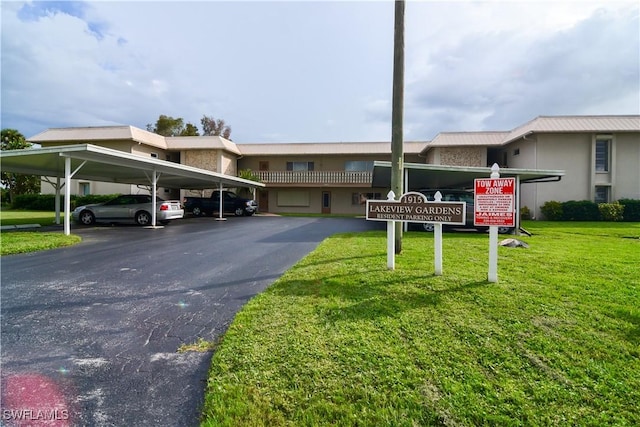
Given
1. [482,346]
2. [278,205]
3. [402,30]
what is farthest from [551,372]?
[278,205]

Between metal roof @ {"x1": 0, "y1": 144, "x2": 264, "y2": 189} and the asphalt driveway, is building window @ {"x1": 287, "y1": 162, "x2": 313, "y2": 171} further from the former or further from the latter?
the asphalt driveway

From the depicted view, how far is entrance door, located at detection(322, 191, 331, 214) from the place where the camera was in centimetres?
2742

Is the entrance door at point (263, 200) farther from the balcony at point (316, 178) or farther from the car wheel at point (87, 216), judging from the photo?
the car wheel at point (87, 216)

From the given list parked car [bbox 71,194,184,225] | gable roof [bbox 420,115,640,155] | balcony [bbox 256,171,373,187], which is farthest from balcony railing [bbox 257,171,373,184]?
parked car [bbox 71,194,184,225]

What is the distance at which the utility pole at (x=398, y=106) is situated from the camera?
6652 millimetres

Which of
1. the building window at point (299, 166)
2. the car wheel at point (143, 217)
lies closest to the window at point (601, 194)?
the building window at point (299, 166)

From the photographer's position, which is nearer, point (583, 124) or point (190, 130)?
point (583, 124)

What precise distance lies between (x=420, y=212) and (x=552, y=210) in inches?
677

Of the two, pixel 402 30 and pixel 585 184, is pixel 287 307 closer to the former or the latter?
pixel 402 30

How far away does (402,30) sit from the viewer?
665cm

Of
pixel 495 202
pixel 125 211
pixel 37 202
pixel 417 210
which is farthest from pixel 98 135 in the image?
pixel 495 202

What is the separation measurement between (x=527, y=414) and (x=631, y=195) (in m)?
23.8

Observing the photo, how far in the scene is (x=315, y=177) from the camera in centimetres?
2605

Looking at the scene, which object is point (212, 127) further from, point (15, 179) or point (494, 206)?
point (494, 206)
